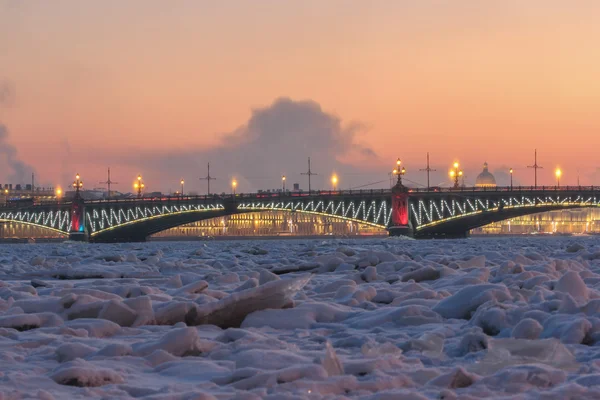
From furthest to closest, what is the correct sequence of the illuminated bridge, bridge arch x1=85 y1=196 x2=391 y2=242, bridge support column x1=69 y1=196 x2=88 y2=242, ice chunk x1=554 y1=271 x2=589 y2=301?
bridge support column x1=69 y1=196 x2=88 y2=242, bridge arch x1=85 y1=196 x2=391 y2=242, the illuminated bridge, ice chunk x1=554 y1=271 x2=589 y2=301

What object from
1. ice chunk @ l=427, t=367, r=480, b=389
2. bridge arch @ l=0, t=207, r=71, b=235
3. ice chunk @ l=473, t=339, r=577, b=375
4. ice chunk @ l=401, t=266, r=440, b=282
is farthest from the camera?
bridge arch @ l=0, t=207, r=71, b=235

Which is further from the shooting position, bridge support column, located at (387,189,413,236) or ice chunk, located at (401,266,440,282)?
bridge support column, located at (387,189,413,236)

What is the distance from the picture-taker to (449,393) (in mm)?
6277

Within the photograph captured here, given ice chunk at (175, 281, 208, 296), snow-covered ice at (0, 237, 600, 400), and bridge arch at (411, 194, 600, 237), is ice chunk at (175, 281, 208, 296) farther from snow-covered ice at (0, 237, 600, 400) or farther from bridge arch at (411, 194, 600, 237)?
bridge arch at (411, 194, 600, 237)

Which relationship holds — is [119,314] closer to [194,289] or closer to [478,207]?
[194,289]

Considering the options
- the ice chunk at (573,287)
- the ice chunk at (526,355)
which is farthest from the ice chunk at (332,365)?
the ice chunk at (573,287)

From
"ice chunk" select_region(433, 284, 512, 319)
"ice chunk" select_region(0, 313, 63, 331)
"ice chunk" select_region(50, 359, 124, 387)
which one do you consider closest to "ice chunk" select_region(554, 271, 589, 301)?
"ice chunk" select_region(433, 284, 512, 319)

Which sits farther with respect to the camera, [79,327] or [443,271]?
[443,271]

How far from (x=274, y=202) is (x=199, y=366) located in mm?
106842

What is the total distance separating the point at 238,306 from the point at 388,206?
102 metres

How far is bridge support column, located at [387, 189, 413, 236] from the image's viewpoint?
358 feet

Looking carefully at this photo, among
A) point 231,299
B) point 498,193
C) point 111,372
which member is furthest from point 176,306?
point 498,193

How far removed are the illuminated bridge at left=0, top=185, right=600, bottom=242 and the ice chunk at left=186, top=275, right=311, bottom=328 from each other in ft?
314

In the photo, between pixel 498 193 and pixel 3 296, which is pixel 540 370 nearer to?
pixel 3 296
